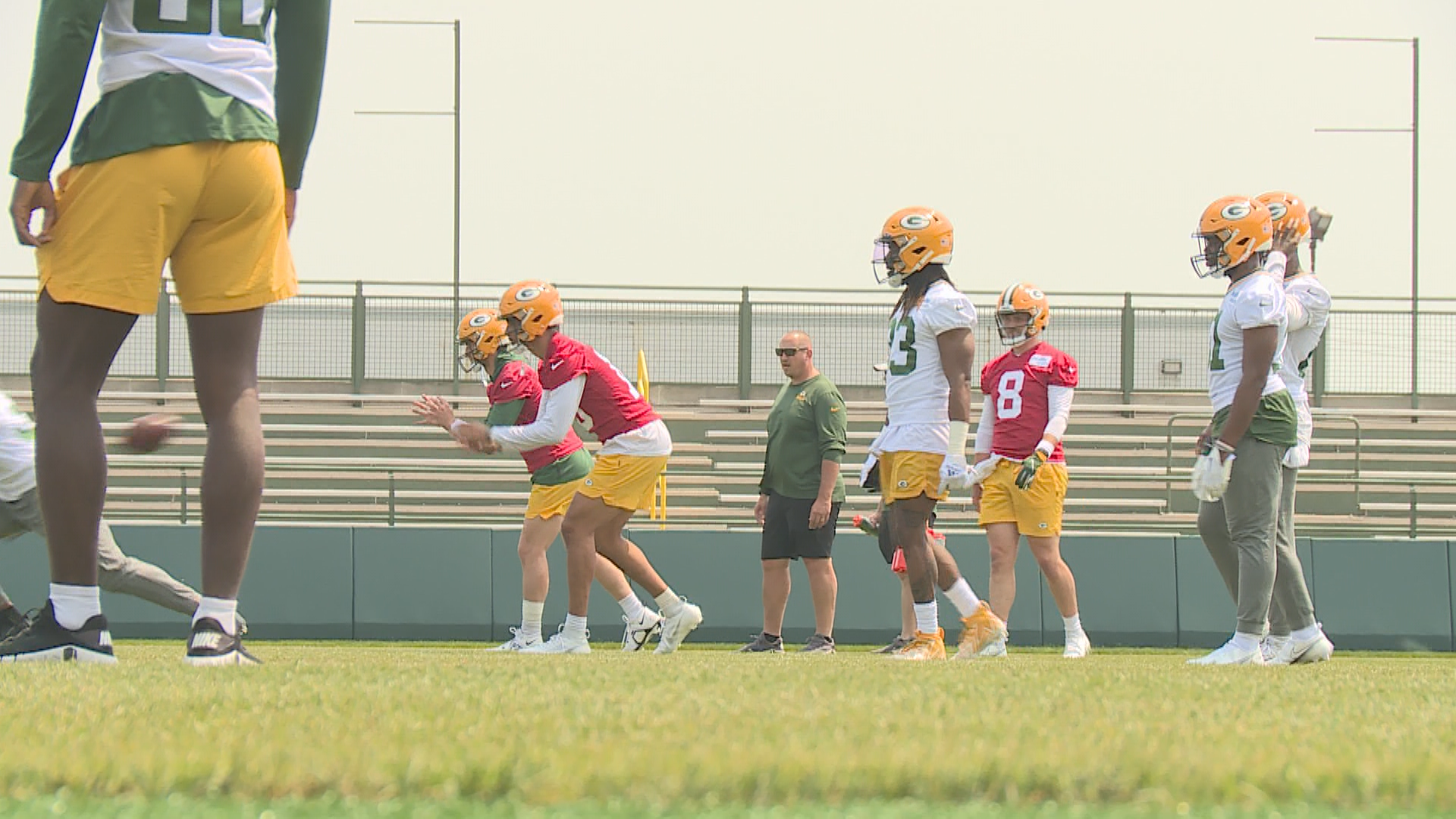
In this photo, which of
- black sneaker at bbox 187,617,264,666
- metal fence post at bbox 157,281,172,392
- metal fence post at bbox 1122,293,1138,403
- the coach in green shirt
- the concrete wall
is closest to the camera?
black sneaker at bbox 187,617,264,666

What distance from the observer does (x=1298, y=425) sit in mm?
7098

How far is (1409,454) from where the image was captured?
20.5 m

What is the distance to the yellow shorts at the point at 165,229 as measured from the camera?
149 inches

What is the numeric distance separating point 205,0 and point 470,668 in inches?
71.2

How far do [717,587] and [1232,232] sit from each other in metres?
7.10

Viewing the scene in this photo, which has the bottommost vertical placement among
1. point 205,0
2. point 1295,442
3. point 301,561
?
point 301,561

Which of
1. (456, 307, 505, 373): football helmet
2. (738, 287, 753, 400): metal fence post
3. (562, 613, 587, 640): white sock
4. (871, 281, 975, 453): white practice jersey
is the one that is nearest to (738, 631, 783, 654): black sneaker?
(562, 613, 587, 640): white sock

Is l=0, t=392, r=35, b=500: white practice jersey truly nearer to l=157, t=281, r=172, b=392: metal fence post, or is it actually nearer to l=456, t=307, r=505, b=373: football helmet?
l=456, t=307, r=505, b=373: football helmet

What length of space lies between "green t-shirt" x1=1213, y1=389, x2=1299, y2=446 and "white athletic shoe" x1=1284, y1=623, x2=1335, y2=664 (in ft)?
3.14

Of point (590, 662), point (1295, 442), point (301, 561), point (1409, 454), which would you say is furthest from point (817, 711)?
point (1409, 454)

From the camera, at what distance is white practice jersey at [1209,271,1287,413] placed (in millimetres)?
6594

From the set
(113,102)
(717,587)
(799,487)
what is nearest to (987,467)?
(799,487)

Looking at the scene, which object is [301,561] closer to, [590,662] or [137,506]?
[137,506]

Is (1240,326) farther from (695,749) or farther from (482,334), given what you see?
(482,334)
